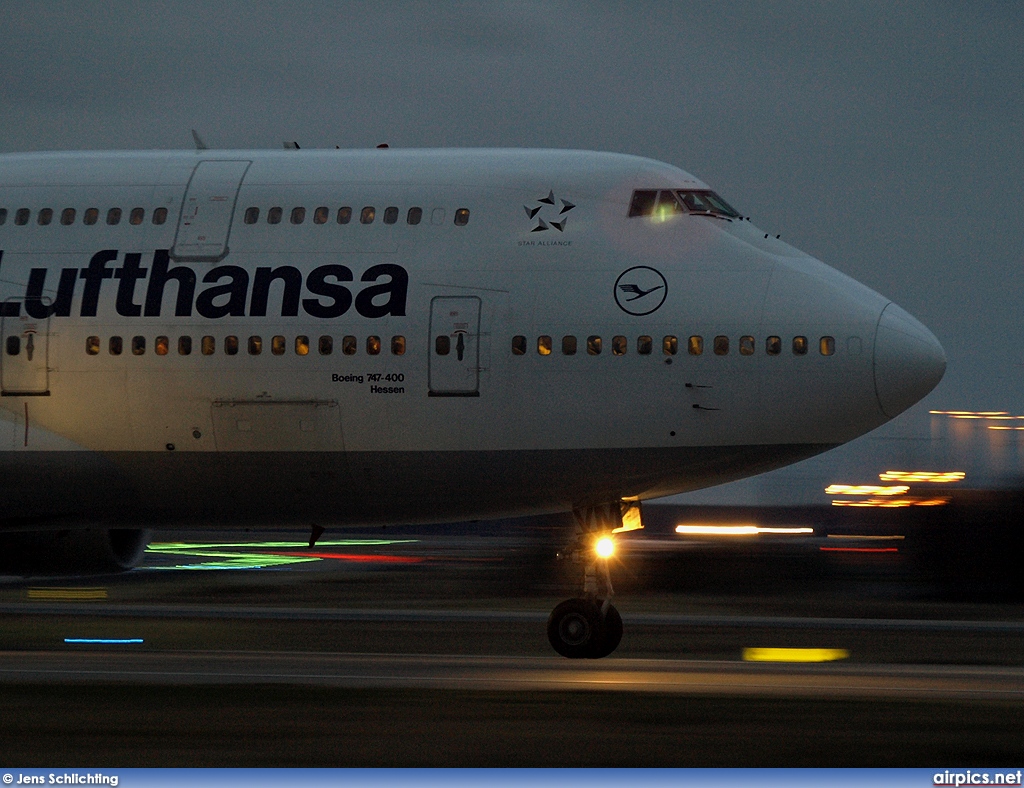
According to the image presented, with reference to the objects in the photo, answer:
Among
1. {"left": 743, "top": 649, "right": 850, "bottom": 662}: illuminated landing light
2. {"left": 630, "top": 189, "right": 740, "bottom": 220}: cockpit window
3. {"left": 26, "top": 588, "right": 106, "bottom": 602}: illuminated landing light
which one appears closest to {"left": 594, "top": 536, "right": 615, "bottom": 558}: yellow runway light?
{"left": 743, "top": 649, "right": 850, "bottom": 662}: illuminated landing light

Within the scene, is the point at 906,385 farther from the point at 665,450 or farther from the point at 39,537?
the point at 39,537

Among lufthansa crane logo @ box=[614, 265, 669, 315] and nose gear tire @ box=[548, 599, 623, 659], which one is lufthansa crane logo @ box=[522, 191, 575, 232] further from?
nose gear tire @ box=[548, 599, 623, 659]

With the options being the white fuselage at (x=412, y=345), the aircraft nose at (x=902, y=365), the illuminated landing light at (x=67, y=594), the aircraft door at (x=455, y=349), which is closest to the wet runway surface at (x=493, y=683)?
the illuminated landing light at (x=67, y=594)

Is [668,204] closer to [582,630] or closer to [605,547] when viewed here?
[605,547]

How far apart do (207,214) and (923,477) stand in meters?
28.6

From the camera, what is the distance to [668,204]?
20797 mm

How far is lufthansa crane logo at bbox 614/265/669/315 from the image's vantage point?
20016 millimetres

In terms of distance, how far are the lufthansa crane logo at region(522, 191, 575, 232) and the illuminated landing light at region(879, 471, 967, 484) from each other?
71.8 ft

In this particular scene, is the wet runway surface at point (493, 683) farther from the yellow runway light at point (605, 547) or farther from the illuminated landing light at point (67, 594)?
the yellow runway light at point (605, 547)

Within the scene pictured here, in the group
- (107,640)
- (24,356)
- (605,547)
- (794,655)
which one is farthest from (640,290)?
(107,640)

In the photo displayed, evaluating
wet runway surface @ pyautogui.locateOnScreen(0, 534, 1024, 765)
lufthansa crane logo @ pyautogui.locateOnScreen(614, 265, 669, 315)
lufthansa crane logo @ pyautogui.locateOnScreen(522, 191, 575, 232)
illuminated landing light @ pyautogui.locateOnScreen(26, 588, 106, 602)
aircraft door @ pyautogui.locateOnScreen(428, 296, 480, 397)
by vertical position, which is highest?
illuminated landing light @ pyautogui.locateOnScreen(26, 588, 106, 602)

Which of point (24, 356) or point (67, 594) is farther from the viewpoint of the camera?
point (67, 594)

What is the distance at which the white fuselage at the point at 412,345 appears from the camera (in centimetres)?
1970

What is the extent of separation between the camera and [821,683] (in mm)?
18891
